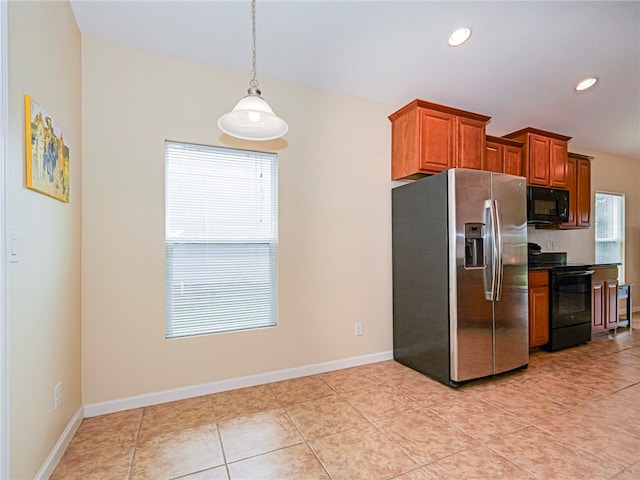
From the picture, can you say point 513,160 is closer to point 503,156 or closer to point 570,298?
point 503,156

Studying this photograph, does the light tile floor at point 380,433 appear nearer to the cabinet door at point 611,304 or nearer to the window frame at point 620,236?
the cabinet door at point 611,304

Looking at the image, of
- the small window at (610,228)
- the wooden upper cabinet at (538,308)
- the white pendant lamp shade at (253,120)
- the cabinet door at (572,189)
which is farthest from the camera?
the small window at (610,228)

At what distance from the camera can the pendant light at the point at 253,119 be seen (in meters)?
1.61

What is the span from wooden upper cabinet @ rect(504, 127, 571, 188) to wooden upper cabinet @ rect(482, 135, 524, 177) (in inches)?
4.1

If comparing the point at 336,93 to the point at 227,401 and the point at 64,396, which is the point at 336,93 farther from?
the point at 64,396

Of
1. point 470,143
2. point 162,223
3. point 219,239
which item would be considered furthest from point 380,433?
point 470,143

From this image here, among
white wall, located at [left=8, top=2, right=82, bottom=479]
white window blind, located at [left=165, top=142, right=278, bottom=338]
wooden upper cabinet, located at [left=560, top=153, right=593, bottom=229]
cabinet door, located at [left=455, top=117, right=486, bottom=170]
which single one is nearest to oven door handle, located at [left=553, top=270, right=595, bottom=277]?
wooden upper cabinet, located at [left=560, top=153, right=593, bottom=229]

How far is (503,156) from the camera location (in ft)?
12.4

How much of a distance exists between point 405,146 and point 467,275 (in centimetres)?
142

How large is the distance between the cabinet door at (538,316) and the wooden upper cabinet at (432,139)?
1.54 meters

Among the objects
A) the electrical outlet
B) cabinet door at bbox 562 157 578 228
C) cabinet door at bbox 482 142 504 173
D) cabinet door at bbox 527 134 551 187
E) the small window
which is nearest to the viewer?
the electrical outlet

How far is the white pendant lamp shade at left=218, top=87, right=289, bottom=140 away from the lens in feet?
5.28

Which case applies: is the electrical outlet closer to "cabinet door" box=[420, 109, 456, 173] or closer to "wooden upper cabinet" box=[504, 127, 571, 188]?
"cabinet door" box=[420, 109, 456, 173]

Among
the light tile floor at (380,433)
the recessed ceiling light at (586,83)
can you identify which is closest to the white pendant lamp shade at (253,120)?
the light tile floor at (380,433)
